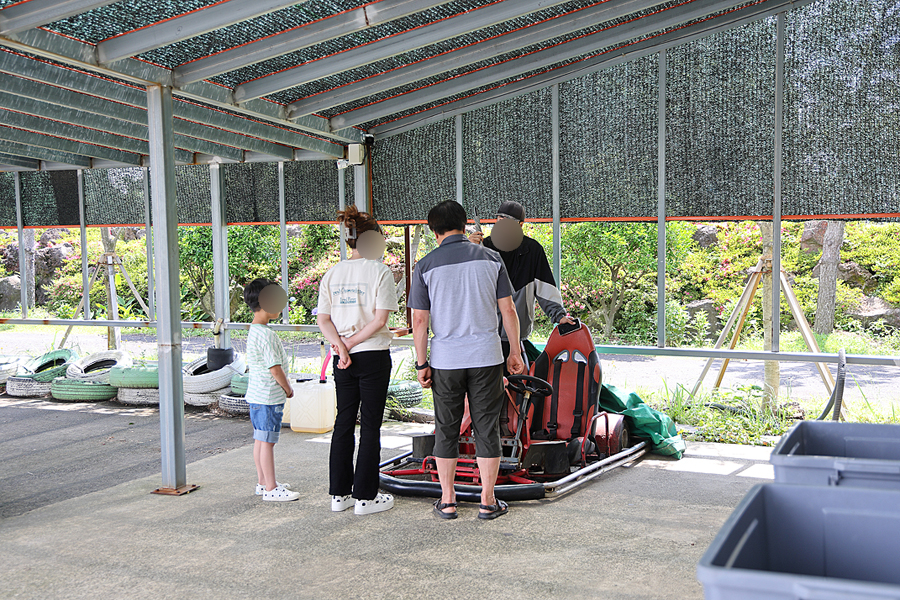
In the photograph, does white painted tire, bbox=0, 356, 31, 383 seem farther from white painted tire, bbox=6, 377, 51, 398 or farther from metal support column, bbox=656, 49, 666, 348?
metal support column, bbox=656, 49, 666, 348

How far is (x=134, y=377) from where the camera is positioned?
26.3 feet

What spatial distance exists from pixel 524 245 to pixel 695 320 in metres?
11.7

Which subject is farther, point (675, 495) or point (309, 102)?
point (309, 102)

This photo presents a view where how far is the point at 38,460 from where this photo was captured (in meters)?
5.81

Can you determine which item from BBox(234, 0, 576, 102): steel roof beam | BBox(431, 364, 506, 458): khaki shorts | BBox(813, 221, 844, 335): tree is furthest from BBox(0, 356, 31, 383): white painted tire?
BBox(813, 221, 844, 335): tree

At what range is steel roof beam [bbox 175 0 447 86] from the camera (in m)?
4.10

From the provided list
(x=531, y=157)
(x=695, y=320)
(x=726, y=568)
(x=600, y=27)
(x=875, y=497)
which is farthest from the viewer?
(x=695, y=320)

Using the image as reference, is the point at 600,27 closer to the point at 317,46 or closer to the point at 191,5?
the point at 317,46

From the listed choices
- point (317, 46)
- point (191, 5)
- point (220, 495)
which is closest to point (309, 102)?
point (317, 46)

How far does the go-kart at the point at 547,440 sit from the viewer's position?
4637 millimetres

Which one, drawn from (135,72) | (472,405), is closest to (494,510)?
(472,405)

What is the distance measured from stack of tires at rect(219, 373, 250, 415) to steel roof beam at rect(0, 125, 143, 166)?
102 inches

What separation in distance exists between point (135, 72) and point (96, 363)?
531cm

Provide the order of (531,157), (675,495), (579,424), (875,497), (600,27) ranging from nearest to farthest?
(875,497) < (675,495) < (579,424) < (600,27) < (531,157)
